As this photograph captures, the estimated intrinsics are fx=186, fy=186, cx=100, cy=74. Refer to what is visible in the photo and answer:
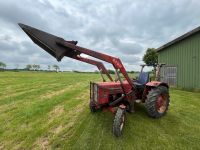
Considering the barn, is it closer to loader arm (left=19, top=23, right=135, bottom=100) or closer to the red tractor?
the red tractor

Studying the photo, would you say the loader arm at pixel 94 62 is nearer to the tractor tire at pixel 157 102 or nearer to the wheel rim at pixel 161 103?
the tractor tire at pixel 157 102

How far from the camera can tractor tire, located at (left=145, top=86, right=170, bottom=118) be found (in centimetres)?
593

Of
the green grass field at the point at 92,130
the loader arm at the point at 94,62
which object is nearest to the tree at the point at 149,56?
the green grass field at the point at 92,130

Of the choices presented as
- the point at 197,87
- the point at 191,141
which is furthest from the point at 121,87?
the point at 197,87

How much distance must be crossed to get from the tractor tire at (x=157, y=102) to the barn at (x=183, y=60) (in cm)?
785

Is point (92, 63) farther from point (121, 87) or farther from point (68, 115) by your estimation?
point (68, 115)

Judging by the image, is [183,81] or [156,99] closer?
[156,99]

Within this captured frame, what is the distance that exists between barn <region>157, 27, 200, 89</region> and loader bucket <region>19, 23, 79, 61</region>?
1146 centimetres

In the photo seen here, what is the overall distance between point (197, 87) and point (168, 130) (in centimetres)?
924

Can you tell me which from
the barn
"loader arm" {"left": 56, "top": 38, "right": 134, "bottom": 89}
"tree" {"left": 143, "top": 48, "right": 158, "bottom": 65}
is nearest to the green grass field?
"loader arm" {"left": 56, "top": 38, "right": 134, "bottom": 89}

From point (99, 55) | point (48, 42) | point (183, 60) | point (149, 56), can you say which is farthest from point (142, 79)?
point (149, 56)

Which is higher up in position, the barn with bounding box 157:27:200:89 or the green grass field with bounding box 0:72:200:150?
the barn with bounding box 157:27:200:89

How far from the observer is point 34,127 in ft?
18.9

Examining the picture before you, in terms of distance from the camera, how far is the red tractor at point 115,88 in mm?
4468
